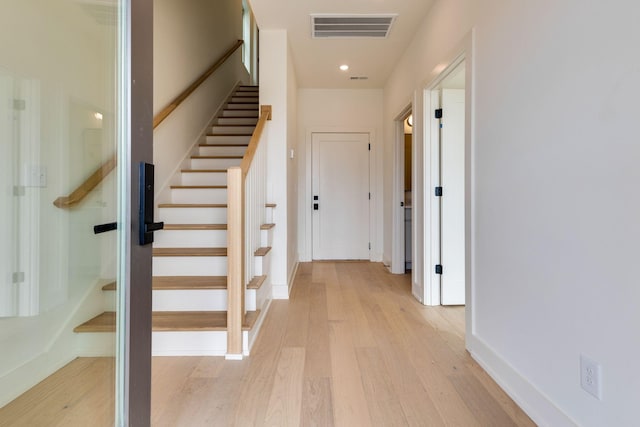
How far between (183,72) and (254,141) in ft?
5.62

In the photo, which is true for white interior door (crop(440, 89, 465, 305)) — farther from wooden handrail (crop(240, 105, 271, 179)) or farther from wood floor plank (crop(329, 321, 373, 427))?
wooden handrail (crop(240, 105, 271, 179))

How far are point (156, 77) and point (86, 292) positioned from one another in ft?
8.56

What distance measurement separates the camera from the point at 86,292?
80 centimetres

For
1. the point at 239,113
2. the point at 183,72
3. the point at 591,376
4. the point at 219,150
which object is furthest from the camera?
the point at 239,113

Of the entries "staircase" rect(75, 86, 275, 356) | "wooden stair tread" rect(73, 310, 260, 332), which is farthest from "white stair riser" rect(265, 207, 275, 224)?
"wooden stair tread" rect(73, 310, 260, 332)

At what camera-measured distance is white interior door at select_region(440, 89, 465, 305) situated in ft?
9.10

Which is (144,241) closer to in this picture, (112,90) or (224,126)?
(112,90)

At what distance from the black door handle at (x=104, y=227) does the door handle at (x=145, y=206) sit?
6 cm

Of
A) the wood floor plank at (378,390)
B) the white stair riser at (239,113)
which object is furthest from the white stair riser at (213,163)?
the wood floor plank at (378,390)

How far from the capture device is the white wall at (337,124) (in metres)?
4.71

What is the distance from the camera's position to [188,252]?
93.7 inches

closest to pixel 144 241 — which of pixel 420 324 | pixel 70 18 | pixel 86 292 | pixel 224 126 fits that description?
pixel 86 292

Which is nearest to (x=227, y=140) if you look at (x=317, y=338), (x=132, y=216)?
(x=317, y=338)

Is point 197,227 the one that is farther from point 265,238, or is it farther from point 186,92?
point 186,92
